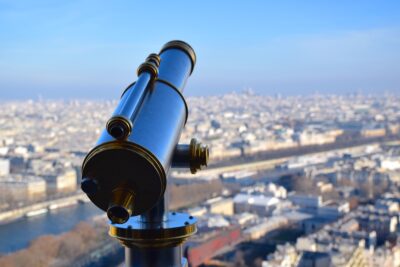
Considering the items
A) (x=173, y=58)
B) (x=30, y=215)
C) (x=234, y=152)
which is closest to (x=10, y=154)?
(x=234, y=152)

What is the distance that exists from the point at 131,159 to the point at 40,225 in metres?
8.04

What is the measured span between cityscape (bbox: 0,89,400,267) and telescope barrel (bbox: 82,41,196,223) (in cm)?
10

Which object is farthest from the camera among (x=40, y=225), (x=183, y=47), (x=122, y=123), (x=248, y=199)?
(x=248, y=199)

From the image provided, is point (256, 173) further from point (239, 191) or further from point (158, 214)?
point (158, 214)

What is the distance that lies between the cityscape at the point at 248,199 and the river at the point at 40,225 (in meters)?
0.02

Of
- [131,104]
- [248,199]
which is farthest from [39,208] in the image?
[131,104]

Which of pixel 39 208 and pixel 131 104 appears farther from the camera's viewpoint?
Result: pixel 39 208

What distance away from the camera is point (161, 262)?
0.54 meters

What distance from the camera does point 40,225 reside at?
26.8ft

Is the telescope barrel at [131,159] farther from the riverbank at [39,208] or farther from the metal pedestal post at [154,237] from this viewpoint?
the riverbank at [39,208]

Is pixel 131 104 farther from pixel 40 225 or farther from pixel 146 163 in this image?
pixel 40 225

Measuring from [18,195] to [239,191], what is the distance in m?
3.49

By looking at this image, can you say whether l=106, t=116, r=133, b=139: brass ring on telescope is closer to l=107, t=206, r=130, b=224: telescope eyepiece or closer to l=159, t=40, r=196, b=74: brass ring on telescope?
l=107, t=206, r=130, b=224: telescope eyepiece

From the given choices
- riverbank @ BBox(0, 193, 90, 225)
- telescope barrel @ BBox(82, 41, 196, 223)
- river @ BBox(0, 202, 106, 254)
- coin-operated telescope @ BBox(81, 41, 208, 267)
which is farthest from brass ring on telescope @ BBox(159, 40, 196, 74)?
riverbank @ BBox(0, 193, 90, 225)
